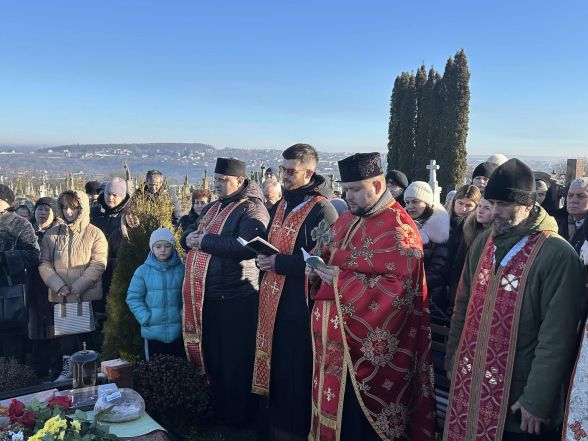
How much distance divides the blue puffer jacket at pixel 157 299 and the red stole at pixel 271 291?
1.05m

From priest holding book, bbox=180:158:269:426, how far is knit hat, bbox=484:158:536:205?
2183mm

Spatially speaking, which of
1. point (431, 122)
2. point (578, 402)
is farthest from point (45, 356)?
point (431, 122)

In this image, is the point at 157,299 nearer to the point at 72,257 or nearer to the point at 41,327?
the point at 72,257

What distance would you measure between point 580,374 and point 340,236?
5.55 ft

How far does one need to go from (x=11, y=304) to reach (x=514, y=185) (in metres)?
5.15

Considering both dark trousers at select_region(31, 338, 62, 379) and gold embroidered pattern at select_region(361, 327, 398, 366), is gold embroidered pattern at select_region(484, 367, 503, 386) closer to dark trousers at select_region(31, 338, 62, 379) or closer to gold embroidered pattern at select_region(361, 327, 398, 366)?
gold embroidered pattern at select_region(361, 327, 398, 366)

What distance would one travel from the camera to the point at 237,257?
176 inches

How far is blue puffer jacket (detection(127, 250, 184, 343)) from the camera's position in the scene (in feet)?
16.3

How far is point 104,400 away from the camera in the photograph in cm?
366

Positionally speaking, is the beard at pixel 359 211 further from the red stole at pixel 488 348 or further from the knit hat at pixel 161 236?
the knit hat at pixel 161 236

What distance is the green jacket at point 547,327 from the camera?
2.67 m

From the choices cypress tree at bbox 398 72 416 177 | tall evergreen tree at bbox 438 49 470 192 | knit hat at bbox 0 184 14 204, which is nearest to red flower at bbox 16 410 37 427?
knit hat at bbox 0 184 14 204

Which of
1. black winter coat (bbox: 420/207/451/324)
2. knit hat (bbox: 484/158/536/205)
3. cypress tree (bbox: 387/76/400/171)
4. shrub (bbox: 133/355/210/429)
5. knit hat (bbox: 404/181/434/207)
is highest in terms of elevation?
cypress tree (bbox: 387/76/400/171)

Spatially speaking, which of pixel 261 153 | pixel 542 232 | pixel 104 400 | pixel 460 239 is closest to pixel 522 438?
pixel 542 232
